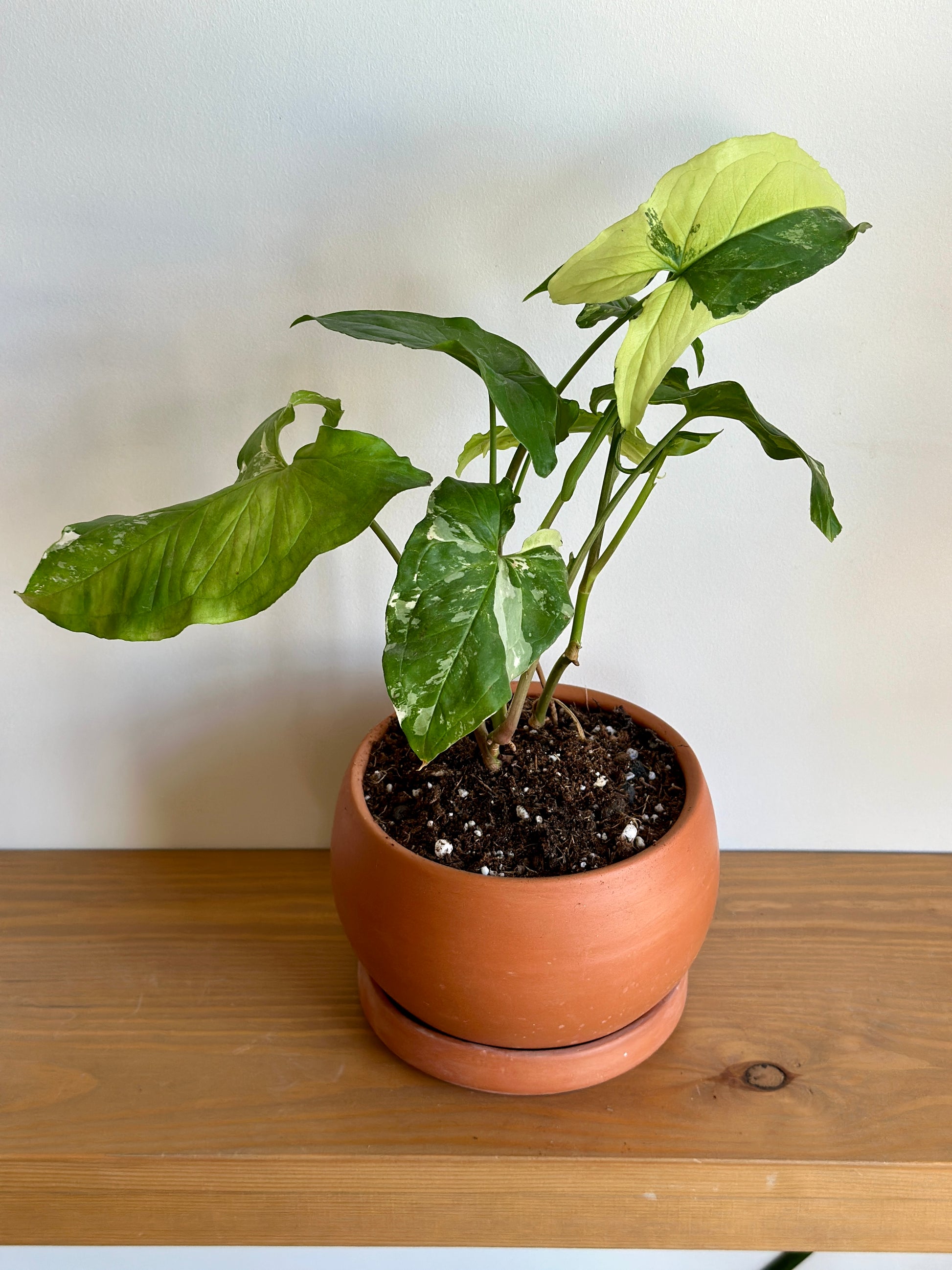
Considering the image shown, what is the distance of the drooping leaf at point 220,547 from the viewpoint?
46cm

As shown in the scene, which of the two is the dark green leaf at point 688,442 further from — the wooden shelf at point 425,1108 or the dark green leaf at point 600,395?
the wooden shelf at point 425,1108

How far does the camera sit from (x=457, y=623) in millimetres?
455

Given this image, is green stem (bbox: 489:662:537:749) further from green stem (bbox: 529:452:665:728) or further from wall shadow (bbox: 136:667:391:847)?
wall shadow (bbox: 136:667:391:847)

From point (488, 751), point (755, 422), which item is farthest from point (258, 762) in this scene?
point (755, 422)

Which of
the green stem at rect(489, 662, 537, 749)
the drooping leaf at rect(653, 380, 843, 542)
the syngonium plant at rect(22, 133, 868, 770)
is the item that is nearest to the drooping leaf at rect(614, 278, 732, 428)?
the syngonium plant at rect(22, 133, 868, 770)

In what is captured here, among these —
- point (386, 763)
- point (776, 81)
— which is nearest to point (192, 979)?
point (386, 763)

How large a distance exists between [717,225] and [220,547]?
299 millimetres

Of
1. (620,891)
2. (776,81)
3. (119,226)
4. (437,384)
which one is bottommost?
(620,891)

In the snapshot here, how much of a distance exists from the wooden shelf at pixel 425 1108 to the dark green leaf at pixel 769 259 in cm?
50

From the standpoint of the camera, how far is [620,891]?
22.8 inches

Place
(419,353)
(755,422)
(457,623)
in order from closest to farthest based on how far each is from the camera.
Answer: (457,623), (755,422), (419,353)

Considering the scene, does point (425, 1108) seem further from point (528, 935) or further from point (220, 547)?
point (220, 547)

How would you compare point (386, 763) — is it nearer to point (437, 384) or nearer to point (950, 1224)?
point (437, 384)

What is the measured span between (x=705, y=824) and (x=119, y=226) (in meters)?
0.62
